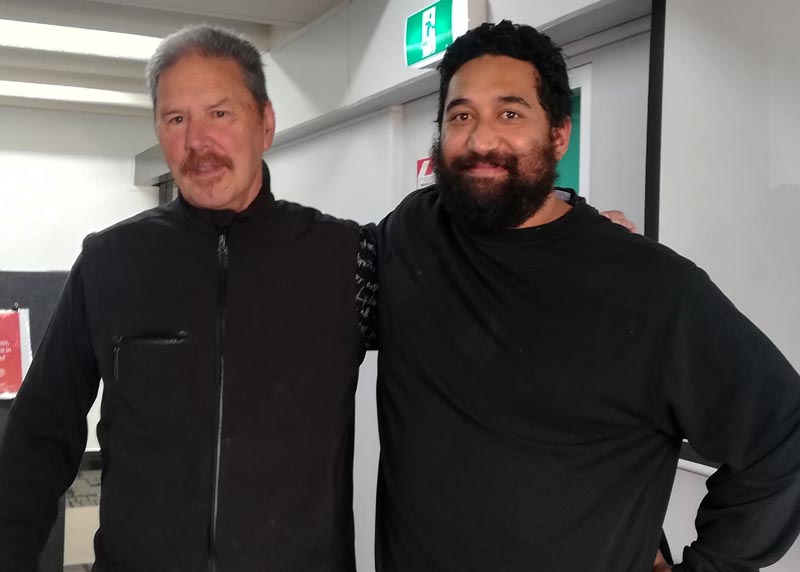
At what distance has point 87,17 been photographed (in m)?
3.43

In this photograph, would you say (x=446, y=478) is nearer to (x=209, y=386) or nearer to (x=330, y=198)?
(x=209, y=386)

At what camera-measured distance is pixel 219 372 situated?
1.19 meters

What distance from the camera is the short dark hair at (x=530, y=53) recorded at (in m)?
1.21

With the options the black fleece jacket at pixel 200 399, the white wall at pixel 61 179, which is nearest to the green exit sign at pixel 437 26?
the black fleece jacket at pixel 200 399

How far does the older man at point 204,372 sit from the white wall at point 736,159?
77 centimetres

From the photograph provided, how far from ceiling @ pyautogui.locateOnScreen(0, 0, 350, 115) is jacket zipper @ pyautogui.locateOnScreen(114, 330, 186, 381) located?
7.48 ft

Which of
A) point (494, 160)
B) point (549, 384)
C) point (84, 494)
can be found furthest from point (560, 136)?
point (84, 494)

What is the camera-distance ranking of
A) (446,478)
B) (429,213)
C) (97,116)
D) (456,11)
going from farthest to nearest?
(97,116)
(456,11)
(429,213)
(446,478)

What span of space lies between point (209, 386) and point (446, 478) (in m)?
0.41

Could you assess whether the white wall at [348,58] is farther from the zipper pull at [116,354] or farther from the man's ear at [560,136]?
the zipper pull at [116,354]

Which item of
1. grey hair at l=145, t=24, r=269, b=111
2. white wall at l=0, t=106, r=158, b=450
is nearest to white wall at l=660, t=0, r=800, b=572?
grey hair at l=145, t=24, r=269, b=111

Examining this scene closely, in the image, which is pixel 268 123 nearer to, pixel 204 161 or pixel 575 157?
pixel 204 161

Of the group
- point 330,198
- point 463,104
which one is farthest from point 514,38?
point 330,198

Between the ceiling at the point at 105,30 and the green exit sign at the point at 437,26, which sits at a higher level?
the ceiling at the point at 105,30
